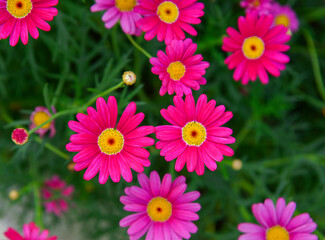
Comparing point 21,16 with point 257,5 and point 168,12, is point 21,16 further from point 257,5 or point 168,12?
point 257,5

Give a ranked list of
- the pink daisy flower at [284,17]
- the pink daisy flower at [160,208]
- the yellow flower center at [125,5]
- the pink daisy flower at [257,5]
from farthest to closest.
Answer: the pink daisy flower at [284,17] < the pink daisy flower at [257,5] < the yellow flower center at [125,5] < the pink daisy flower at [160,208]

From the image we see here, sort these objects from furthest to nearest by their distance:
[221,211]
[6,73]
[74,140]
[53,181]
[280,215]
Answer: [221,211] → [53,181] → [6,73] → [280,215] → [74,140]

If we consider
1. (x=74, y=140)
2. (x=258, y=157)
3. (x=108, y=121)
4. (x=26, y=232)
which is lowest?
(x=26, y=232)

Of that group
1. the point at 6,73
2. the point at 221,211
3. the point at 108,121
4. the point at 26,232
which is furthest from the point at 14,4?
the point at 221,211

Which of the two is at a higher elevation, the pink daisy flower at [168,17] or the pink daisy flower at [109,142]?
the pink daisy flower at [168,17]

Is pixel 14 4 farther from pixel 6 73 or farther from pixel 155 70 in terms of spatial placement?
pixel 6 73

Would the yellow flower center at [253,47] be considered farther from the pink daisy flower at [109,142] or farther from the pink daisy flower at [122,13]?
the pink daisy flower at [109,142]

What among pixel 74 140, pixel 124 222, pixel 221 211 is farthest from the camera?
pixel 221 211

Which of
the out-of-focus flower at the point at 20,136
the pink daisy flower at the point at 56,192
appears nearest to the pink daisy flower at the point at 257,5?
the out-of-focus flower at the point at 20,136
